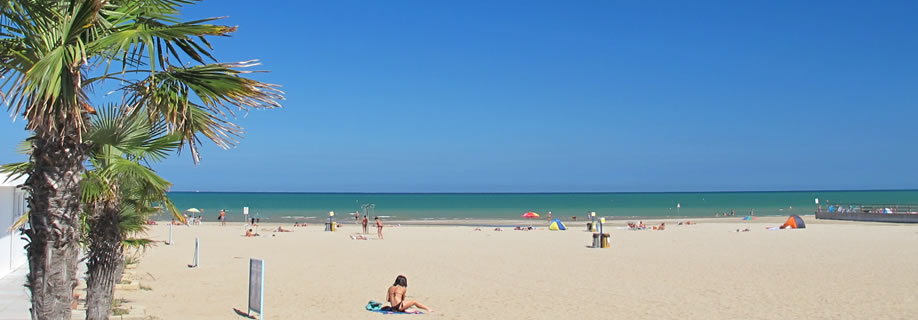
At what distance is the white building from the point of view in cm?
1416

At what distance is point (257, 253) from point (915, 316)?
17712mm

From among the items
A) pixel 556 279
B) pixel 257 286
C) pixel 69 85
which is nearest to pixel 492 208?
pixel 556 279

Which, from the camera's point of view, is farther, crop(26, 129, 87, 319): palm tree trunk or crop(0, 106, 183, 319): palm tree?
crop(0, 106, 183, 319): palm tree

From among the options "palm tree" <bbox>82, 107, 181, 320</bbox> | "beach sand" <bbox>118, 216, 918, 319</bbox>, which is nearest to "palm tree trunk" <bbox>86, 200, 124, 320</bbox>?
"palm tree" <bbox>82, 107, 181, 320</bbox>

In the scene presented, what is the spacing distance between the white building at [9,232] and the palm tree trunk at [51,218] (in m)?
10.6

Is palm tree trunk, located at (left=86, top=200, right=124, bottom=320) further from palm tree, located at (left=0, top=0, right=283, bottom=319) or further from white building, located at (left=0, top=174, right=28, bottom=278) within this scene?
white building, located at (left=0, top=174, right=28, bottom=278)

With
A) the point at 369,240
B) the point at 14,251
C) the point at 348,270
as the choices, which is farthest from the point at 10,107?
the point at 369,240

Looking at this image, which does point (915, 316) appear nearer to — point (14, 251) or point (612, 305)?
point (612, 305)

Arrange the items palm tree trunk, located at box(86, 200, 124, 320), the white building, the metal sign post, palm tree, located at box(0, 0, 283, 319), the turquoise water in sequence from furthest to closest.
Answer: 1. the turquoise water
2. the white building
3. the metal sign post
4. palm tree trunk, located at box(86, 200, 124, 320)
5. palm tree, located at box(0, 0, 283, 319)

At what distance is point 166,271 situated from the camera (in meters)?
17.0

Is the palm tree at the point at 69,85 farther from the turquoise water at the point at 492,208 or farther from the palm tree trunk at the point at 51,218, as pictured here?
the turquoise water at the point at 492,208

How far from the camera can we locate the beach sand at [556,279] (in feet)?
38.5

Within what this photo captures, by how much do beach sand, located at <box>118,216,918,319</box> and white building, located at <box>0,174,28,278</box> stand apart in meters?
2.46

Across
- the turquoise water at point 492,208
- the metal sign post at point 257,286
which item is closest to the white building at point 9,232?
the metal sign post at point 257,286
